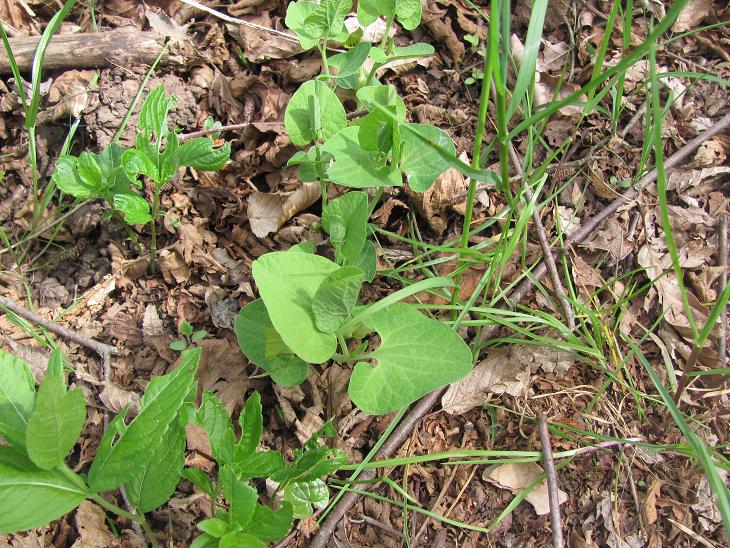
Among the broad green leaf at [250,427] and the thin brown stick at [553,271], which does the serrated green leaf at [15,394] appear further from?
the thin brown stick at [553,271]

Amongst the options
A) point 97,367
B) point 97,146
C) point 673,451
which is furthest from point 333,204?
point 673,451

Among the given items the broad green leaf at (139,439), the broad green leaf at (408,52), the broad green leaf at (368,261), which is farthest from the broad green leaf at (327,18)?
the broad green leaf at (139,439)

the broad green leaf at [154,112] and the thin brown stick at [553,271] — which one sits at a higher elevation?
the broad green leaf at [154,112]

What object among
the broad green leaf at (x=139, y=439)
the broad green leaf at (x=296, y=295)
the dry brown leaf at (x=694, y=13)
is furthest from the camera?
the dry brown leaf at (x=694, y=13)

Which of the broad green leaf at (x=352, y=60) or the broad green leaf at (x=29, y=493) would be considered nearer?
the broad green leaf at (x=29, y=493)

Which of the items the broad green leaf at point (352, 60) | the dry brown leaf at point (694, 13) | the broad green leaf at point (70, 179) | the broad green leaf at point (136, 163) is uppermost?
the dry brown leaf at point (694, 13)

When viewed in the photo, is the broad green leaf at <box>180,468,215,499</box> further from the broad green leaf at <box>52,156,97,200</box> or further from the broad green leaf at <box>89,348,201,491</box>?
the broad green leaf at <box>52,156,97,200</box>

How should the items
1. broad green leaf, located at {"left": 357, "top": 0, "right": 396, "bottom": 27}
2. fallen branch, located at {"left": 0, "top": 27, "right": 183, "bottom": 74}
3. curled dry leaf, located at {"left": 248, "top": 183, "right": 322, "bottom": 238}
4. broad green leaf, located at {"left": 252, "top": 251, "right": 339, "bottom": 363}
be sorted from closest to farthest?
broad green leaf, located at {"left": 252, "top": 251, "right": 339, "bottom": 363}
broad green leaf, located at {"left": 357, "top": 0, "right": 396, "bottom": 27}
curled dry leaf, located at {"left": 248, "top": 183, "right": 322, "bottom": 238}
fallen branch, located at {"left": 0, "top": 27, "right": 183, "bottom": 74}

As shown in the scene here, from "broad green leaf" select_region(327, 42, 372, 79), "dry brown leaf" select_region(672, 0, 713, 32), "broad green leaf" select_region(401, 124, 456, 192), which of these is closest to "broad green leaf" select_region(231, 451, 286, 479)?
"broad green leaf" select_region(401, 124, 456, 192)
